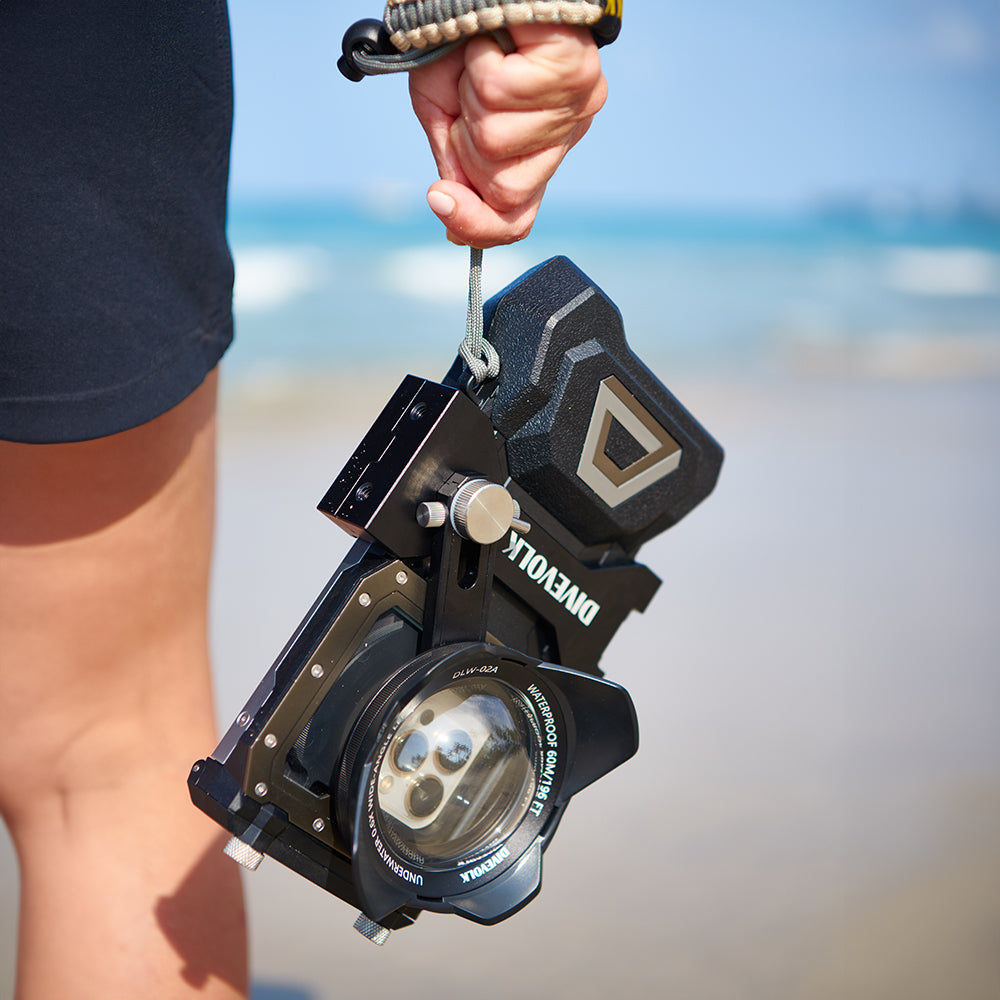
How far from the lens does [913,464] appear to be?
325 centimetres

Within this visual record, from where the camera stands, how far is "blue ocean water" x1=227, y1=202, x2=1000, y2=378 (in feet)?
19.7

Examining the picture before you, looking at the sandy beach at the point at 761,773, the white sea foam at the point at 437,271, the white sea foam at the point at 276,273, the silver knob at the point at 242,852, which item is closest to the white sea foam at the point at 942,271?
the white sea foam at the point at 437,271

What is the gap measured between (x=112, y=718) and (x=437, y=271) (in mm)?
9661

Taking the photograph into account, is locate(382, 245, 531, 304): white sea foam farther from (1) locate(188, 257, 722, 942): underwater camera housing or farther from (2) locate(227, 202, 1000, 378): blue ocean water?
(1) locate(188, 257, 722, 942): underwater camera housing

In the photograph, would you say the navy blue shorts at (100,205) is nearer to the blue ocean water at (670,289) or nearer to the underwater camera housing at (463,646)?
the underwater camera housing at (463,646)

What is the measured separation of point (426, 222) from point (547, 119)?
572 inches

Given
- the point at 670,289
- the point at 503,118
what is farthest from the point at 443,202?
the point at 670,289

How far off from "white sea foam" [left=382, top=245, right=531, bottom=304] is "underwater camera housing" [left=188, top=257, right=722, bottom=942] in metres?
7.13

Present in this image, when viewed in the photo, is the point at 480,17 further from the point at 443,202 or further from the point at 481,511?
the point at 481,511

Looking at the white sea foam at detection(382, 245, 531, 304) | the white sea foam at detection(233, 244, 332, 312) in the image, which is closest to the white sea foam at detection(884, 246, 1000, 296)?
the white sea foam at detection(382, 245, 531, 304)

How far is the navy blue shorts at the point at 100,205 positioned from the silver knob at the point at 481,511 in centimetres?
23

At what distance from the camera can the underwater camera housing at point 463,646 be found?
777mm

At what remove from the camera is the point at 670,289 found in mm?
9656

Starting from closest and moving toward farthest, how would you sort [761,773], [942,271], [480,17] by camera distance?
[480,17] → [761,773] → [942,271]
